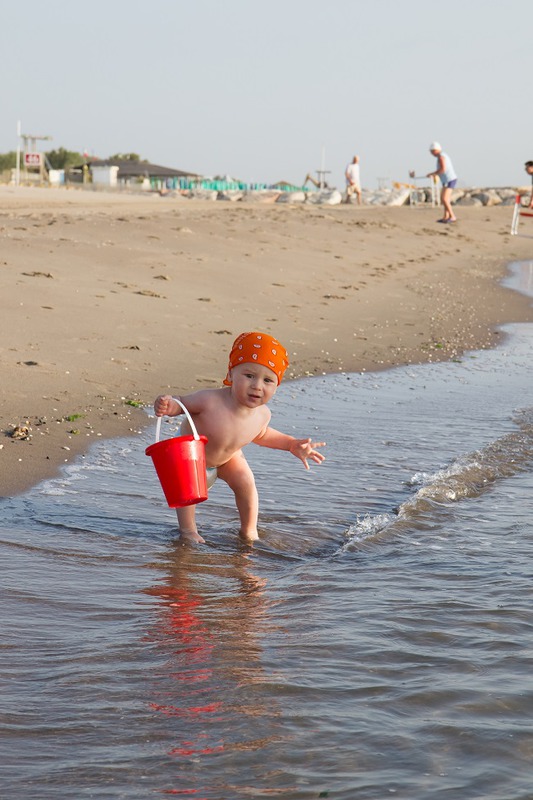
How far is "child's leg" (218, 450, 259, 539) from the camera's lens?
4398 mm

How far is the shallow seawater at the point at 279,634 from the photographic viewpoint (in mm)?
2396

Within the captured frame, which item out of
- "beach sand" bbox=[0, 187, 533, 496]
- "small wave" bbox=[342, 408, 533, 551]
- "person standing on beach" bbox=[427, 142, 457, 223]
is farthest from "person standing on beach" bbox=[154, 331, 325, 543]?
"person standing on beach" bbox=[427, 142, 457, 223]

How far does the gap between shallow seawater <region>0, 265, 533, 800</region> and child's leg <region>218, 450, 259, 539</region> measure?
3.1 inches

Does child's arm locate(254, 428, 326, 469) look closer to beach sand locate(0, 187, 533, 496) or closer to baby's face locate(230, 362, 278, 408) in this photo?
baby's face locate(230, 362, 278, 408)

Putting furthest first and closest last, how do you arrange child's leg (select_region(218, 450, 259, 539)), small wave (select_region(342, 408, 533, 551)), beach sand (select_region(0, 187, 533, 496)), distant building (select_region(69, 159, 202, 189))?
distant building (select_region(69, 159, 202, 189)) → beach sand (select_region(0, 187, 533, 496)) → small wave (select_region(342, 408, 533, 551)) → child's leg (select_region(218, 450, 259, 539))

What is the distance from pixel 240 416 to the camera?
4.48 metres

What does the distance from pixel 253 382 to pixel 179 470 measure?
48 cm

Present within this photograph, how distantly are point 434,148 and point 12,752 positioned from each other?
19.3 metres

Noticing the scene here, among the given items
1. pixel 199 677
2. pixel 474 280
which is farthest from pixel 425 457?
pixel 474 280

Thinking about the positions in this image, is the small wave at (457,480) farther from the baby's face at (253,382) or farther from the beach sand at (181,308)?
the beach sand at (181,308)

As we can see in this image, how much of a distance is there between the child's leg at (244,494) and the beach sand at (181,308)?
96 cm

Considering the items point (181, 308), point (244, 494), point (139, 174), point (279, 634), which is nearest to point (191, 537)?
point (244, 494)

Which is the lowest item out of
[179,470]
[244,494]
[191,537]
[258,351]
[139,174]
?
[191,537]

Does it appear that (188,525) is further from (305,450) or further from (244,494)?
(305,450)
